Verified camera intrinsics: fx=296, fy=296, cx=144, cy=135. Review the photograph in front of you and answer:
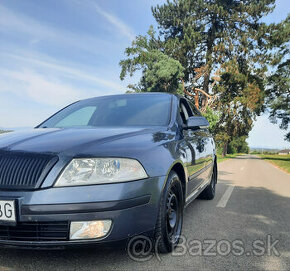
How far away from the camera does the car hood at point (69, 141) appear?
2.26 metres

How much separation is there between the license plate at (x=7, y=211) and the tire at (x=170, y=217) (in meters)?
1.11

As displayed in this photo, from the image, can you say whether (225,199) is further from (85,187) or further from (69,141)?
(85,187)

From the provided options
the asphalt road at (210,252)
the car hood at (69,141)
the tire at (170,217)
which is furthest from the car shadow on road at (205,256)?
the car hood at (69,141)

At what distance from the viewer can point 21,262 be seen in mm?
2428

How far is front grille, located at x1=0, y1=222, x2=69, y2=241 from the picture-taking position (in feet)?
6.79

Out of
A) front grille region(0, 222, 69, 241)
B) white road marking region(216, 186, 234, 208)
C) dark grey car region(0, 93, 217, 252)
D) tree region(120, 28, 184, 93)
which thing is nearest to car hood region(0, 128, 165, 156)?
dark grey car region(0, 93, 217, 252)

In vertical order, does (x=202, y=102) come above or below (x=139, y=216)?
above

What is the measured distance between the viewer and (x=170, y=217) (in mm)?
2826

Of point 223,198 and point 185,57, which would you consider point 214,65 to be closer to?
point 185,57

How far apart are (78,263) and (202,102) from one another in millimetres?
28918

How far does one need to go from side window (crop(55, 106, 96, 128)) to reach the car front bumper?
63.3 inches

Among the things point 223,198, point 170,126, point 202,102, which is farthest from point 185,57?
point 170,126

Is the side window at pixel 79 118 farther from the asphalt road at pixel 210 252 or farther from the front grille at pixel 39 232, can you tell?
the front grille at pixel 39 232

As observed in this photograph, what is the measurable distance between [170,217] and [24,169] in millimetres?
1415
